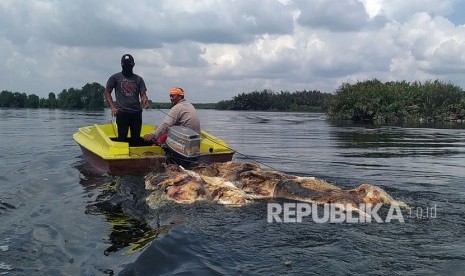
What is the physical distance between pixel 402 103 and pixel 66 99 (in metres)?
69.1

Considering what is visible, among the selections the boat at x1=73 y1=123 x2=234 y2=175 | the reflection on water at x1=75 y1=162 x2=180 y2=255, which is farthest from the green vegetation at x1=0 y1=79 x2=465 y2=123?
the reflection on water at x1=75 y1=162 x2=180 y2=255

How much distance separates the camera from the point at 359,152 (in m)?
15.2

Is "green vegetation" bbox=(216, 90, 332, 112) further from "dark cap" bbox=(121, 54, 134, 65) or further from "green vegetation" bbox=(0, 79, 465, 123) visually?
"dark cap" bbox=(121, 54, 134, 65)

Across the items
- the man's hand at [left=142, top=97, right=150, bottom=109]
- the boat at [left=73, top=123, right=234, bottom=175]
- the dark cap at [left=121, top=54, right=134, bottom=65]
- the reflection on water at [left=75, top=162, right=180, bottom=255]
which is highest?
the dark cap at [left=121, top=54, right=134, bottom=65]

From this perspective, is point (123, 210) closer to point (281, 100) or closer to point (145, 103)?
point (145, 103)

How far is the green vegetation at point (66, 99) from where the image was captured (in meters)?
86.6

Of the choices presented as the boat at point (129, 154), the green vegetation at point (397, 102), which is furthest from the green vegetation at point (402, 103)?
the boat at point (129, 154)

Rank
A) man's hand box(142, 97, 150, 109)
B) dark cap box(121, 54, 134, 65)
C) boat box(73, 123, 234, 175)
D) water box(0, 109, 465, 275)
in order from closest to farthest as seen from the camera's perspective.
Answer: water box(0, 109, 465, 275), boat box(73, 123, 234, 175), dark cap box(121, 54, 134, 65), man's hand box(142, 97, 150, 109)

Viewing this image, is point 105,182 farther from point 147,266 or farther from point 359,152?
point 359,152

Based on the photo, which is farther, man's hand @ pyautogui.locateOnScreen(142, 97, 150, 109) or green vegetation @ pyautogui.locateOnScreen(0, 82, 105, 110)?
green vegetation @ pyautogui.locateOnScreen(0, 82, 105, 110)

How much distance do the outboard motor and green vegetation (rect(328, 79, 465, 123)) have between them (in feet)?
127

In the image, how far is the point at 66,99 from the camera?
Answer: 297 ft

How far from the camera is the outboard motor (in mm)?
9070

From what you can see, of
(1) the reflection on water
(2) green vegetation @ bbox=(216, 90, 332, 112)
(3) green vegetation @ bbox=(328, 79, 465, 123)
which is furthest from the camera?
(2) green vegetation @ bbox=(216, 90, 332, 112)
